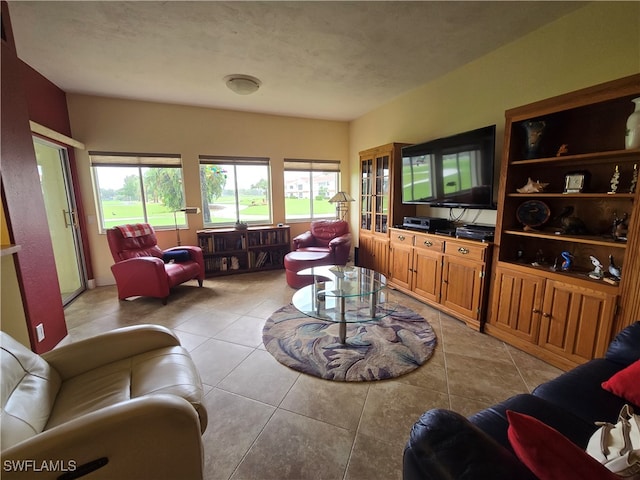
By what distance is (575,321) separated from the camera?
199cm

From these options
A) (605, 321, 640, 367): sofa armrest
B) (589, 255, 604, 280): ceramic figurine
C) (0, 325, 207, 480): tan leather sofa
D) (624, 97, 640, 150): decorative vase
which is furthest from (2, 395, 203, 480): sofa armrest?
(624, 97, 640, 150): decorative vase

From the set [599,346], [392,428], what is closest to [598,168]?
[599,346]

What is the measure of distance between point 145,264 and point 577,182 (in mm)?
4289

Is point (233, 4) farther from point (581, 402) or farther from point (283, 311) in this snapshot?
point (581, 402)

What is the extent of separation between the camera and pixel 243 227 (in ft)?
15.0

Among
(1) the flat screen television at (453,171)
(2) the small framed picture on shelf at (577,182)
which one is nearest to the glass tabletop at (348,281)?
(1) the flat screen television at (453,171)

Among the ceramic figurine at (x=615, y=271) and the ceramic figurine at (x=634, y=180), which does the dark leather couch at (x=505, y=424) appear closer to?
the ceramic figurine at (x=615, y=271)

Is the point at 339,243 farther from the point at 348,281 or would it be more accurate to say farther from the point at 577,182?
the point at 577,182

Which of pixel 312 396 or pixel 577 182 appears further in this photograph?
pixel 577 182

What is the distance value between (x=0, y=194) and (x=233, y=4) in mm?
2052

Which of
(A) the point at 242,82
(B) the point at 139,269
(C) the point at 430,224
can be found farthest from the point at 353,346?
(A) the point at 242,82

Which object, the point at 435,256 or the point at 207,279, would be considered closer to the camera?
the point at 435,256

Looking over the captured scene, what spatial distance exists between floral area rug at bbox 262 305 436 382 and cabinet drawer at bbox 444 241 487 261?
2.59ft

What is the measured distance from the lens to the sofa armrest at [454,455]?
715mm
